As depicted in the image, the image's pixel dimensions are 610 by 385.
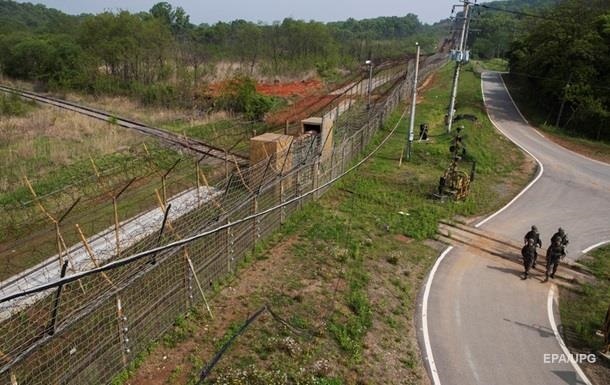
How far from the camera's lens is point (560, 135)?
105ft

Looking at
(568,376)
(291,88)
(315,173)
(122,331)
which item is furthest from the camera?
(291,88)

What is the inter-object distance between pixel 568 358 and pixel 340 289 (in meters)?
4.96

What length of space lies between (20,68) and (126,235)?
1871 inches

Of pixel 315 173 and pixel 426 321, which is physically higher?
pixel 315 173

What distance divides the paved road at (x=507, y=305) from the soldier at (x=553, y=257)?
0.44 metres

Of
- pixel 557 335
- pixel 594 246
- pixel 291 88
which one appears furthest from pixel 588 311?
pixel 291 88

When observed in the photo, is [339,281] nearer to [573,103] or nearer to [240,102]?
[240,102]

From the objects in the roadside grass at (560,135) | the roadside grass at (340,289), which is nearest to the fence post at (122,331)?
the roadside grass at (340,289)

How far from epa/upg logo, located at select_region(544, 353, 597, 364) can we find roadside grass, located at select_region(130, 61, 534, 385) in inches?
106

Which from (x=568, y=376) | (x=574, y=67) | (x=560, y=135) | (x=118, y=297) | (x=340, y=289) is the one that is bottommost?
(x=568, y=376)

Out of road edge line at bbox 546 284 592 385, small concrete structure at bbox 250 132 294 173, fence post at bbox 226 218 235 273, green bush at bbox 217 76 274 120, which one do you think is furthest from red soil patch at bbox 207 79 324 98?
road edge line at bbox 546 284 592 385

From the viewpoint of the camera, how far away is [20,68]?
168ft

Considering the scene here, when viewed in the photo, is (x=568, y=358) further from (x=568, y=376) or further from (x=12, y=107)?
(x=12, y=107)

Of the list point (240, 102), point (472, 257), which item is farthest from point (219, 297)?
point (240, 102)
